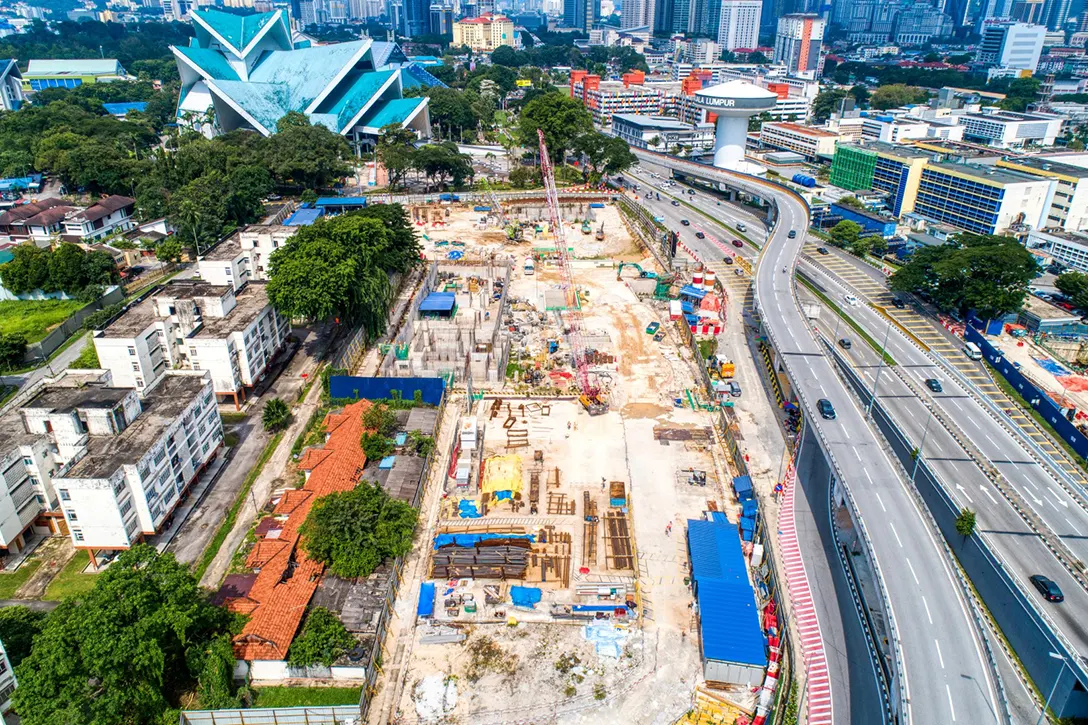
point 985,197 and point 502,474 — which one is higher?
point 985,197

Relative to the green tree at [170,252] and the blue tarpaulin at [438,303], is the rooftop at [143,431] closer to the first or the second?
the blue tarpaulin at [438,303]

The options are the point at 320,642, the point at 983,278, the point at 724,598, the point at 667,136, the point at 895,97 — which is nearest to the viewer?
the point at 320,642

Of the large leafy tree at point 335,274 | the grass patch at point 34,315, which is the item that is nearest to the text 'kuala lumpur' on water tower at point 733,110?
the large leafy tree at point 335,274

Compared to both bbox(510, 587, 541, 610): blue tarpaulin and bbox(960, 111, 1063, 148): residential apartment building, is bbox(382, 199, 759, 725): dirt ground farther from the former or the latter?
bbox(960, 111, 1063, 148): residential apartment building

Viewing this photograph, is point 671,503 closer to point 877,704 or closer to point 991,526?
point 877,704

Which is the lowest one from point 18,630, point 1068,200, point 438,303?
point 18,630

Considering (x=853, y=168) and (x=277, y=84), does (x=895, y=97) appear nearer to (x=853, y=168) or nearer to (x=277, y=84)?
(x=853, y=168)

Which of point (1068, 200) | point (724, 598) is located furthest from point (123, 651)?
point (1068, 200)
